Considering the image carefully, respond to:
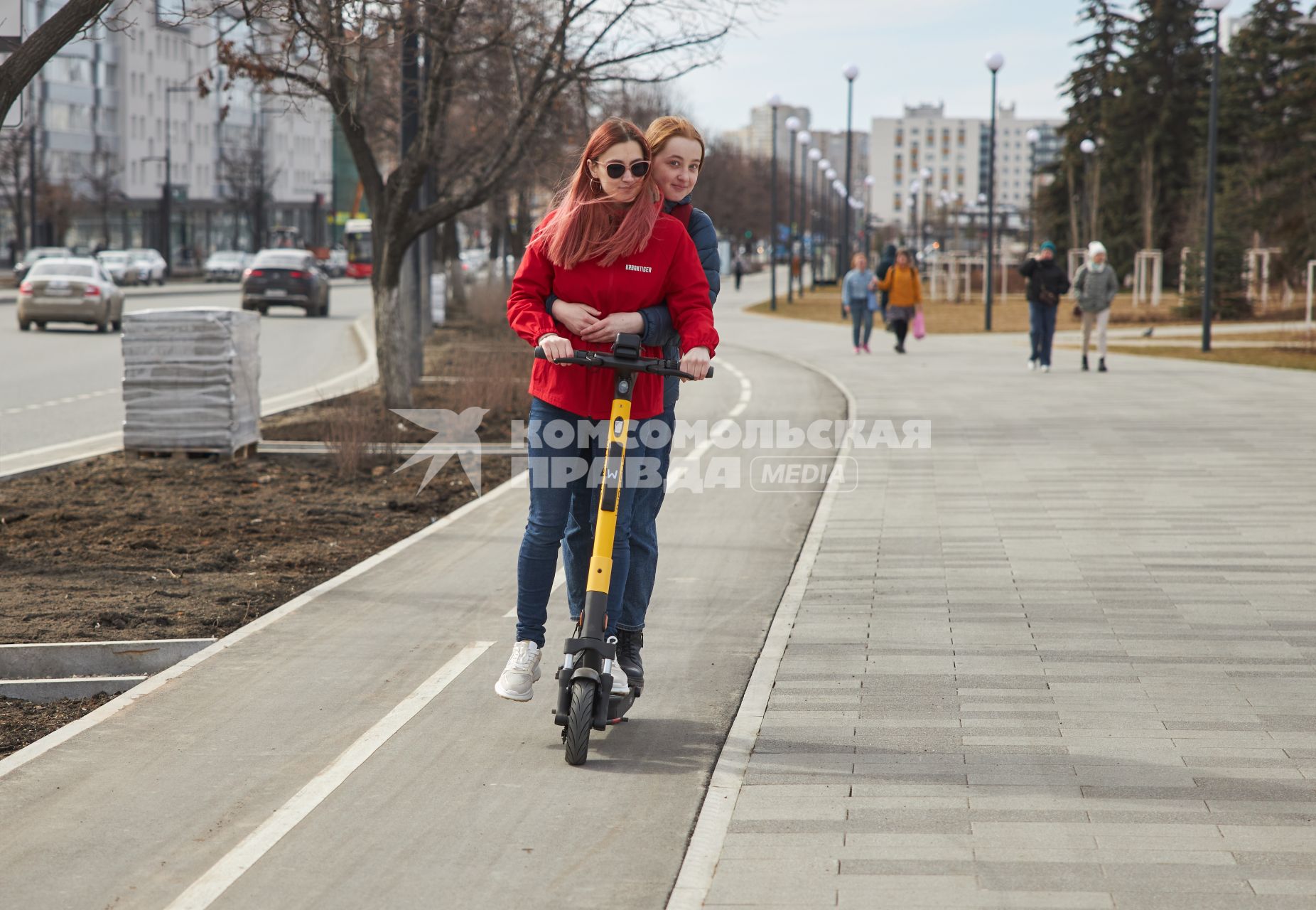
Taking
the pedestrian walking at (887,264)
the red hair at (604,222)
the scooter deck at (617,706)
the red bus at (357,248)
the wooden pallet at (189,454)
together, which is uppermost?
the red bus at (357,248)

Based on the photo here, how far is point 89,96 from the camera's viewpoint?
305 ft

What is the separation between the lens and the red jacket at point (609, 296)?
461 cm

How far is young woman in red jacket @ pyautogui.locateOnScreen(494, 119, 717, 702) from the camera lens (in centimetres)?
456

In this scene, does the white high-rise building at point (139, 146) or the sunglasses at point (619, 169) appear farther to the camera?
the white high-rise building at point (139, 146)

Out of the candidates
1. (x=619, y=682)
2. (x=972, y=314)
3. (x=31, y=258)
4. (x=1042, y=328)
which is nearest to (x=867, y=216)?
(x=972, y=314)

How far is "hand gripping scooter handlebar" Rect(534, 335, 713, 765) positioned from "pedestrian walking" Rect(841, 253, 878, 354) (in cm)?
2163

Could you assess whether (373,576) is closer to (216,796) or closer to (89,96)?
→ (216,796)

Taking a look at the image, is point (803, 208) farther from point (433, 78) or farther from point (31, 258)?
point (433, 78)

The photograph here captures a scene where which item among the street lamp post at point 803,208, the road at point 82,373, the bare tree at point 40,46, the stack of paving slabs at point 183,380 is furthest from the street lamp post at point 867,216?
the bare tree at point 40,46

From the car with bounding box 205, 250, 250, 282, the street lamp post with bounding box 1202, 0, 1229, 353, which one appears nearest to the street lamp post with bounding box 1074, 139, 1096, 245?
the car with bounding box 205, 250, 250, 282

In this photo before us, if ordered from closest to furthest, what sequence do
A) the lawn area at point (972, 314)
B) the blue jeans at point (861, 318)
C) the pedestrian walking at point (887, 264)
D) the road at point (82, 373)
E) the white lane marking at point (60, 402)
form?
the road at point (82, 373) → the white lane marking at point (60, 402) → the blue jeans at point (861, 318) → the pedestrian walking at point (887, 264) → the lawn area at point (972, 314)

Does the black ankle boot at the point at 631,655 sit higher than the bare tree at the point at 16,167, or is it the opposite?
the bare tree at the point at 16,167

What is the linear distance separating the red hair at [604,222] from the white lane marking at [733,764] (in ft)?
4.94

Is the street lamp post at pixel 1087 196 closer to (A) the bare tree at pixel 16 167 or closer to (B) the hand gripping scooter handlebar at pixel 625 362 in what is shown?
(A) the bare tree at pixel 16 167
